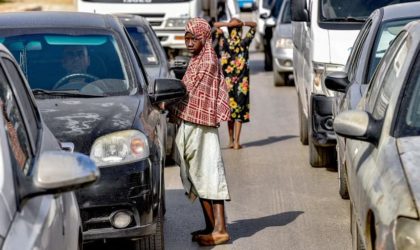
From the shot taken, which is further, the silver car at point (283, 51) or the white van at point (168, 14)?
the white van at point (168, 14)

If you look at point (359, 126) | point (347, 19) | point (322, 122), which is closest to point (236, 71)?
point (347, 19)

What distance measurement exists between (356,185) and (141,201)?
1.57 m

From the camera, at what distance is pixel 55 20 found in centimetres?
935

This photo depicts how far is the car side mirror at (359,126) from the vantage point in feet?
20.4

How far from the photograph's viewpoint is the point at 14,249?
4.05 metres

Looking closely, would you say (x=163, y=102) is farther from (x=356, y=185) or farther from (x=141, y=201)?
(x=356, y=185)

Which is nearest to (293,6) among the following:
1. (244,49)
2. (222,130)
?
(244,49)

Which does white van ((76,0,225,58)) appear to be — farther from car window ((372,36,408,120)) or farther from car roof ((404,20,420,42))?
car window ((372,36,408,120))

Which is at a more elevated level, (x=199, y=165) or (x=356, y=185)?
(x=356, y=185)

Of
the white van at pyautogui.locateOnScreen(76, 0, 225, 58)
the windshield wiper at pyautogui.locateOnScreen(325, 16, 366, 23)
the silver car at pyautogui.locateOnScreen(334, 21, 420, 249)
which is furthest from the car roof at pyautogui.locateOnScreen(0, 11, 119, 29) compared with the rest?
the white van at pyautogui.locateOnScreen(76, 0, 225, 58)

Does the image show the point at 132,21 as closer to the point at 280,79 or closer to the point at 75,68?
the point at 75,68

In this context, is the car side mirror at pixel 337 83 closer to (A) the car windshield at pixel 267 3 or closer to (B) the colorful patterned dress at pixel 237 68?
(B) the colorful patterned dress at pixel 237 68

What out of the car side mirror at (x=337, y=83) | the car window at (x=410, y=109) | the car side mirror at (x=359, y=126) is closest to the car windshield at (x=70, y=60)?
the car side mirror at (x=337, y=83)

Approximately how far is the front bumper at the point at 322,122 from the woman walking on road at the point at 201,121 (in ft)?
9.28
